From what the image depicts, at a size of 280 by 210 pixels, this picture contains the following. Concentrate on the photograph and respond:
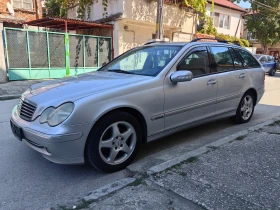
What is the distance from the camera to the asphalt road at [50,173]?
8.59ft

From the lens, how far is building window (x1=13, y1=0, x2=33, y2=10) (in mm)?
16294

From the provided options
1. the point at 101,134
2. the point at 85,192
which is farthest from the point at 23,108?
the point at 85,192

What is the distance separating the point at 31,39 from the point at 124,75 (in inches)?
363

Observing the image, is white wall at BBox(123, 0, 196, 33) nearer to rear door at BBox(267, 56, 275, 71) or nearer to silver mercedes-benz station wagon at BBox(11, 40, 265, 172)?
rear door at BBox(267, 56, 275, 71)

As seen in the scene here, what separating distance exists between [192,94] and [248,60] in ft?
6.90

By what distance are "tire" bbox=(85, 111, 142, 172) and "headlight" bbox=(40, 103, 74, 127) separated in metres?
0.34

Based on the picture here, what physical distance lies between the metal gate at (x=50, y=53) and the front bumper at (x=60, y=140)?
30.6ft

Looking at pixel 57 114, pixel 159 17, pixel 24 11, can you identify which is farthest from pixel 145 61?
pixel 24 11

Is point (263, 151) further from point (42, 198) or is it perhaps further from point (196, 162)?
point (42, 198)

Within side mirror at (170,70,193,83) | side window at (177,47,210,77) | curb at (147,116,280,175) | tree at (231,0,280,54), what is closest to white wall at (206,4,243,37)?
tree at (231,0,280,54)

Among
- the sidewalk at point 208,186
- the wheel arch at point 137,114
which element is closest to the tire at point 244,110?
the sidewalk at point 208,186

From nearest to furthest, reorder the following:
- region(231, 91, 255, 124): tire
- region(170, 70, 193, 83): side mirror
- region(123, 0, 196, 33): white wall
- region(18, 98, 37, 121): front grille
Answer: region(18, 98, 37, 121): front grille, region(170, 70, 193, 83): side mirror, region(231, 91, 255, 124): tire, region(123, 0, 196, 33): white wall

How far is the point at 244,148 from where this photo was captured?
11.7 ft

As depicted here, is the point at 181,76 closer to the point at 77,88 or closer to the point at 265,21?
the point at 77,88
